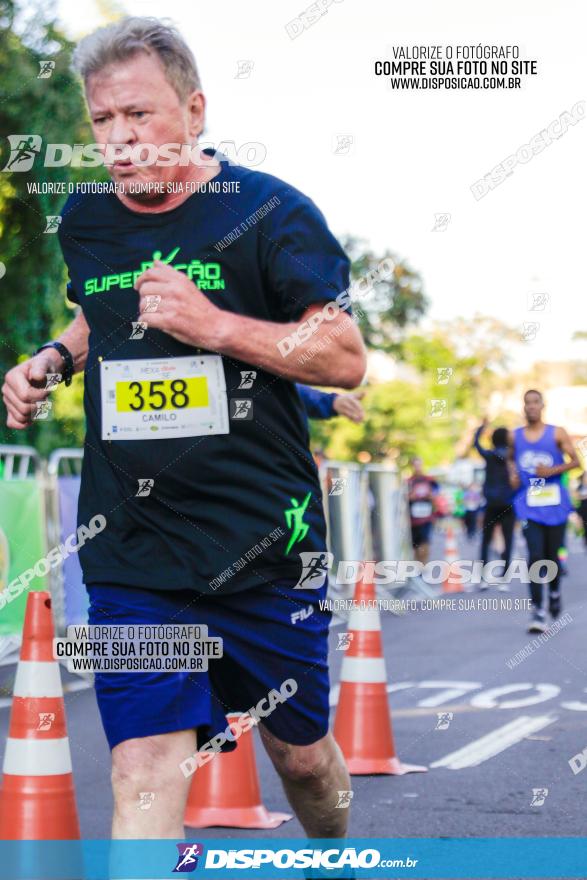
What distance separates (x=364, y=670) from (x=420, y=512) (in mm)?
13199

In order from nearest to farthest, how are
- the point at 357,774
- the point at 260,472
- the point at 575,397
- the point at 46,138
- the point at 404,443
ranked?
the point at 260,472, the point at 357,774, the point at 46,138, the point at 404,443, the point at 575,397

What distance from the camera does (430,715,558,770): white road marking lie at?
6.48 meters

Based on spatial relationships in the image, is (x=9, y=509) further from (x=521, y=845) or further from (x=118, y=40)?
(x=118, y=40)

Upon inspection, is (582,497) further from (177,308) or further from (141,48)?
(177,308)

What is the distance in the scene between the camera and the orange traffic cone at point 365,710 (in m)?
6.18

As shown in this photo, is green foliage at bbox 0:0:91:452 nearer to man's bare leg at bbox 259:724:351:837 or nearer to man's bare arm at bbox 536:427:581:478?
man's bare arm at bbox 536:427:581:478

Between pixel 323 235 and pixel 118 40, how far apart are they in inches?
25.8

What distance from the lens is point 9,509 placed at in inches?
366

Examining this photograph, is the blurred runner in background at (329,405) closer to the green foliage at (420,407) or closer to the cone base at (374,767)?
the cone base at (374,767)

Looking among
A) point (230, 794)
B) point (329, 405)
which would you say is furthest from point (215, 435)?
point (230, 794)

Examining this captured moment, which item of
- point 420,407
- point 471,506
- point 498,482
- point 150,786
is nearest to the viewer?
point 150,786

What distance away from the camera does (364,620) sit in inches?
245

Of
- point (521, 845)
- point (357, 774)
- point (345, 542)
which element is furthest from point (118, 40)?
point (345, 542)

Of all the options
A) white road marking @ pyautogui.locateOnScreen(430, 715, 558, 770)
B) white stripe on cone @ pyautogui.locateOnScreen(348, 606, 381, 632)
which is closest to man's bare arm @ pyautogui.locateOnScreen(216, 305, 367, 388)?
white stripe on cone @ pyautogui.locateOnScreen(348, 606, 381, 632)
